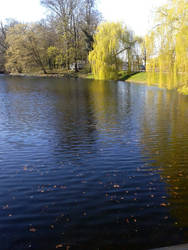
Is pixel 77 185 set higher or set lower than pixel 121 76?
lower

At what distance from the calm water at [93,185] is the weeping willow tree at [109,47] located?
32399 mm

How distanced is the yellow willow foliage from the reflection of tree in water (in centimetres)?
2741

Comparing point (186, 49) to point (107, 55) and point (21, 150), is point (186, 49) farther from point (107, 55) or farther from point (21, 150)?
point (107, 55)

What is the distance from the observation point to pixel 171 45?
2355 cm

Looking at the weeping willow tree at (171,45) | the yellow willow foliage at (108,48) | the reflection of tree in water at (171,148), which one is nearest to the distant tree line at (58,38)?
the yellow willow foliage at (108,48)

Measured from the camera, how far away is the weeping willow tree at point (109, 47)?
44.8 metres

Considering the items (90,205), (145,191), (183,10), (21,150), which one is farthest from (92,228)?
(183,10)

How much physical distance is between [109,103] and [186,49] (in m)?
8.48

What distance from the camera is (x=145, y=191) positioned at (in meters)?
7.10

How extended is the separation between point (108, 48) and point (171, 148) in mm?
37590

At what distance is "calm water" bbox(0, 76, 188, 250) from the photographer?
17.2 feet

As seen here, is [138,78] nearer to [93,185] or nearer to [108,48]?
[108,48]

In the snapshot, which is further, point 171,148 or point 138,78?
point 138,78

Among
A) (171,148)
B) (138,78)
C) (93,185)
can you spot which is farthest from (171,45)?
(138,78)
